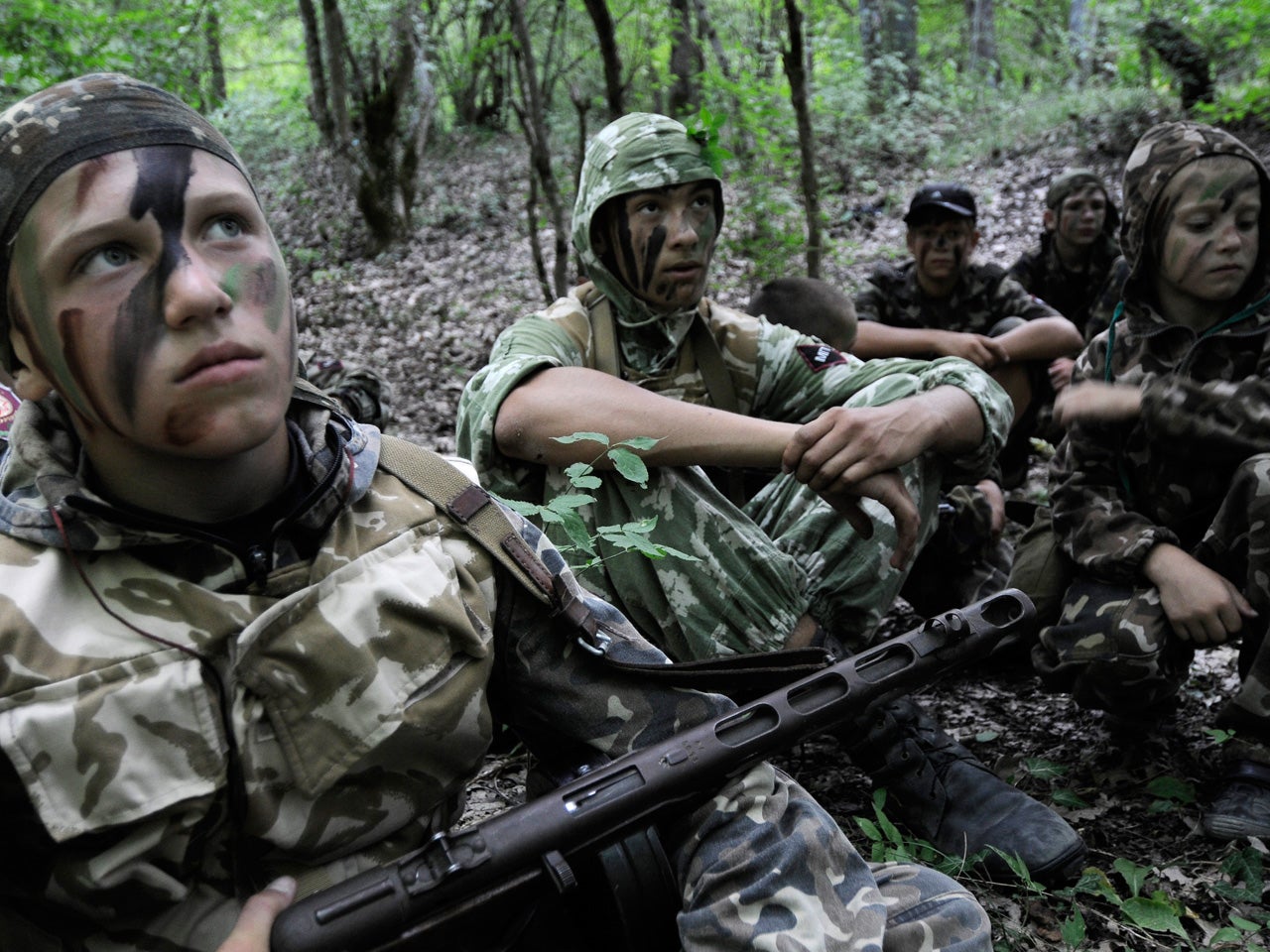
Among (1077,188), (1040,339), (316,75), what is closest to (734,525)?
(1040,339)

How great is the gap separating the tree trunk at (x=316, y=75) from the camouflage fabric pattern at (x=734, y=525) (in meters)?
11.1

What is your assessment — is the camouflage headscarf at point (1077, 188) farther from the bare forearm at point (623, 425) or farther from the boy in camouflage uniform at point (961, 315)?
the bare forearm at point (623, 425)

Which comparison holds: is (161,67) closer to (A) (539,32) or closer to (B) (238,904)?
(A) (539,32)

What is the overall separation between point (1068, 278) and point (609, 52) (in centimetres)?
335

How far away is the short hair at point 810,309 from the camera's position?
14.9 ft

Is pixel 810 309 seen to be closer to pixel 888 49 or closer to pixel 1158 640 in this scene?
pixel 1158 640

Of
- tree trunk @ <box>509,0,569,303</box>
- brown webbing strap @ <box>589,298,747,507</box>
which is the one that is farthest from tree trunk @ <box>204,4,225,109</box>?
brown webbing strap @ <box>589,298,747,507</box>

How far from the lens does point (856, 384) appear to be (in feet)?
11.0

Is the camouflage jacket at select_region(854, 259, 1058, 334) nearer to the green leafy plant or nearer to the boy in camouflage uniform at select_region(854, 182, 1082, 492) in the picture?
the boy in camouflage uniform at select_region(854, 182, 1082, 492)

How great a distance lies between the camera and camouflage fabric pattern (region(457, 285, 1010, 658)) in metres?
3.01

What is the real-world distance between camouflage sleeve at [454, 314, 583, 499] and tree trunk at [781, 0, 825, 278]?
331cm

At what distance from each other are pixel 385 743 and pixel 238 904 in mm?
342

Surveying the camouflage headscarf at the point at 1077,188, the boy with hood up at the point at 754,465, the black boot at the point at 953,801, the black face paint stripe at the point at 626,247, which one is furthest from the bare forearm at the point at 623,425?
the camouflage headscarf at the point at 1077,188

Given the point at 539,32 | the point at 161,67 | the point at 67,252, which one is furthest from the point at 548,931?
the point at 539,32
